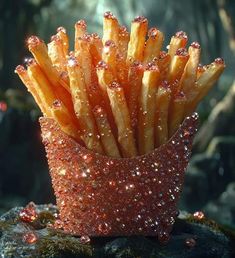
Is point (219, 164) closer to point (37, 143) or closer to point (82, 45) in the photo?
point (37, 143)

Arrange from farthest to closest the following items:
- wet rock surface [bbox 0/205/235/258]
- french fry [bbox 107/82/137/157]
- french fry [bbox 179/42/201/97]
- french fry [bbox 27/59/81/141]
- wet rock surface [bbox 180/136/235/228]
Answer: wet rock surface [bbox 180/136/235/228]
french fry [bbox 179/42/201/97]
french fry [bbox 27/59/81/141]
french fry [bbox 107/82/137/157]
wet rock surface [bbox 0/205/235/258]

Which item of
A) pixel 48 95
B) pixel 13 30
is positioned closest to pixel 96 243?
pixel 48 95

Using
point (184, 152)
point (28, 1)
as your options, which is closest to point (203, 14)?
point (28, 1)

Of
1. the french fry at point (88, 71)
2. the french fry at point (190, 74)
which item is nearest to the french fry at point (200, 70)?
the french fry at point (190, 74)

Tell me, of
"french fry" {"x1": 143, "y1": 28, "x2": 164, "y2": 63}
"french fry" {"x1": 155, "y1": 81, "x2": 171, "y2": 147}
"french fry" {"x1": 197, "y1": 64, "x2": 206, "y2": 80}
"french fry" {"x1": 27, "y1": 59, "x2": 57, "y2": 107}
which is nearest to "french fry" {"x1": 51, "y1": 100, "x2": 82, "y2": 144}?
"french fry" {"x1": 27, "y1": 59, "x2": 57, "y2": 107}

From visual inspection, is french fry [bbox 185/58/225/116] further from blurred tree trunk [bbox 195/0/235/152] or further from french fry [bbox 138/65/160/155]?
blurred tree trunk [bbox 195/0/235/152]

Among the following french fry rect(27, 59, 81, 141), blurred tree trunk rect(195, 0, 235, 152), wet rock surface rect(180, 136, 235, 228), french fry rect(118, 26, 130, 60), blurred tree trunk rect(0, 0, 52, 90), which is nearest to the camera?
french fry rect(27, 59, 81, 141)

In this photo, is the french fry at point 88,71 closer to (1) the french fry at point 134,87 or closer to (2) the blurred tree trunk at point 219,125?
(1) the french fry at point 134,87

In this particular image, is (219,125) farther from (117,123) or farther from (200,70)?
(117,123)
